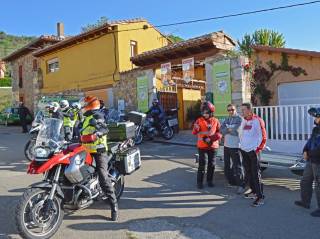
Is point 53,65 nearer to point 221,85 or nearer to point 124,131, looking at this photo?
point 221,85

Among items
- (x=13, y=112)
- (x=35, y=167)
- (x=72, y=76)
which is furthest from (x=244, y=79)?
(x=13, y=112)

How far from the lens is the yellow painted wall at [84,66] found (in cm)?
1969

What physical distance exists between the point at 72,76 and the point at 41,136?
59.4 feet

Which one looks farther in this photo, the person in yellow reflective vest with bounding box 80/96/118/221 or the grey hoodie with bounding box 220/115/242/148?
the grey hoodie with bounding box 220/115/242/148

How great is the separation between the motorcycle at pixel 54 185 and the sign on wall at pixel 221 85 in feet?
27.1

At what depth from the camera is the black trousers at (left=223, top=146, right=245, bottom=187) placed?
6987mm

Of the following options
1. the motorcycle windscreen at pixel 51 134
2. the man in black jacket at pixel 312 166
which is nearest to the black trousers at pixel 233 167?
the man in black jacket at pixel 312 166

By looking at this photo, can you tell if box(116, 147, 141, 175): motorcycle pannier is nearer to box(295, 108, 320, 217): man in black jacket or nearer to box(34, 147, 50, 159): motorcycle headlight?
box(34, 147, 50, 159): motorcycle headlight

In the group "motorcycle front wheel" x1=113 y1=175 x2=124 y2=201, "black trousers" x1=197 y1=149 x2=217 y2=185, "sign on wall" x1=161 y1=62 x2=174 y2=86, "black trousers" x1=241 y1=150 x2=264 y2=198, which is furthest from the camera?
"sign on wall" x1=161 y1=62 x2=174 y2=86

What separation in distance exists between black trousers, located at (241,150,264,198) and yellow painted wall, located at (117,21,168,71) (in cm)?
1346

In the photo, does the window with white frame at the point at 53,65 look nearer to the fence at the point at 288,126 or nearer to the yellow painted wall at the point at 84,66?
the yellow painted wall at the point at 84,66

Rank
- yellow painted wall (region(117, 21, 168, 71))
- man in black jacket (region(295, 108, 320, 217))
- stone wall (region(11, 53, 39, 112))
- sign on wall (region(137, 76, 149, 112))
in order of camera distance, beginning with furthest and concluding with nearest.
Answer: stone wall (region(11, 53, 39, 112)) → yellow painted wall (region(117, 21, 168, 71)) → sign on wall (region(137, 76, 149, 112)) → man in black jacket (region(295, 108, 320, 217))

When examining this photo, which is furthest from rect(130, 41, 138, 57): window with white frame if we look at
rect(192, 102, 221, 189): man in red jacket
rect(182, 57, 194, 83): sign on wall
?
rect(192, 102, 221, 189): man in red jacket

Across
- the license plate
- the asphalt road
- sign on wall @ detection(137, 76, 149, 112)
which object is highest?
sign on wall @ detection(137, 76, 149, 112)
